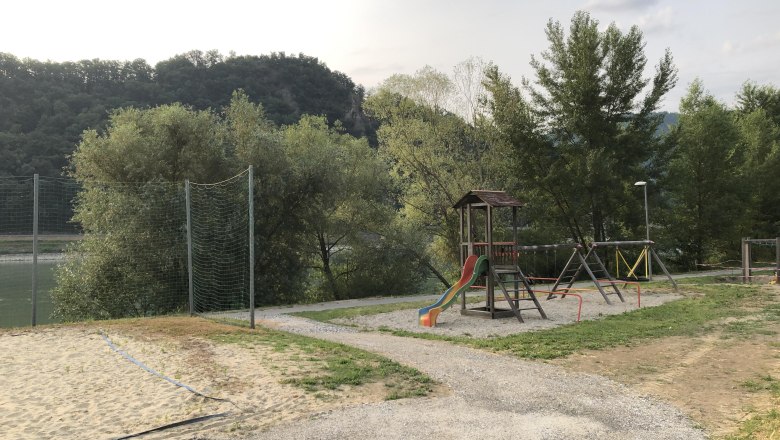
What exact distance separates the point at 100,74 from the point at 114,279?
4589cm

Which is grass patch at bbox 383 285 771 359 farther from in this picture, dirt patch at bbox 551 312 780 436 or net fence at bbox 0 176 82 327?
net fence at bbox 0 176 82 327

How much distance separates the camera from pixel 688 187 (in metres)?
29.9

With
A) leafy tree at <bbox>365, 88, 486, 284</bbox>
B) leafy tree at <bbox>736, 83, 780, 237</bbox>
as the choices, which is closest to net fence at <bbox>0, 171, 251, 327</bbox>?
leafy tree at <bbox>365, 88, 486, 284</bbox>

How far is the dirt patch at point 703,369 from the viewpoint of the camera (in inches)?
219

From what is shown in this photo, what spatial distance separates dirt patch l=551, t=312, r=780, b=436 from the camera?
5562 millimetres

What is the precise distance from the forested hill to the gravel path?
26.5m

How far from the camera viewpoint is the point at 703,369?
23.4 feet

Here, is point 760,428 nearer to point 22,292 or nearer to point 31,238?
point 31,238

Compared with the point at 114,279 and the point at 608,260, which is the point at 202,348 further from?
the point at 608,260

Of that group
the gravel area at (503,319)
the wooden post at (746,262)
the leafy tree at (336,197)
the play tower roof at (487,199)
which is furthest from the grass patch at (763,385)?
the leafy tree at (336,197)

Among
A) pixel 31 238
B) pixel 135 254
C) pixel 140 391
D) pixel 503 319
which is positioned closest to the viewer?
pixel 140 391

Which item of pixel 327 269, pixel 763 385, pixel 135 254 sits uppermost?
pixel 135 254

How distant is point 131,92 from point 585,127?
42519mm

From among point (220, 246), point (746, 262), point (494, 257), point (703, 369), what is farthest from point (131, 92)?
point (703, 369)
